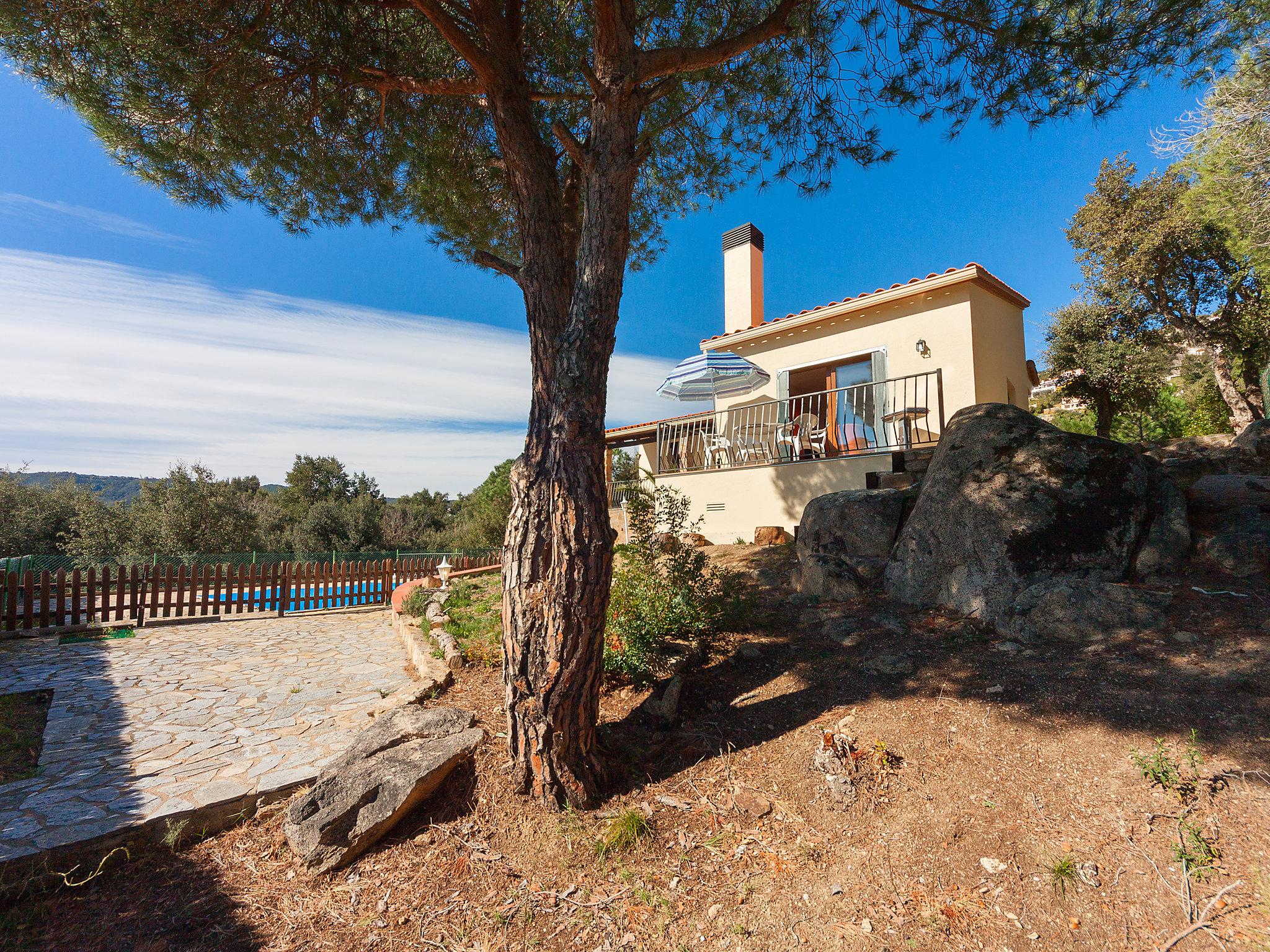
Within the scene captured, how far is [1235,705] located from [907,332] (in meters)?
7.47

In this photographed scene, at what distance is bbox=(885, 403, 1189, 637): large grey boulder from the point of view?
3984mm

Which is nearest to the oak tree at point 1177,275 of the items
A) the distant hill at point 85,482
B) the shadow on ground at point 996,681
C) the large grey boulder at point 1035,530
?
the large grey boulder at point 1035,530

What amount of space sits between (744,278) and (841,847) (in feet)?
35.7

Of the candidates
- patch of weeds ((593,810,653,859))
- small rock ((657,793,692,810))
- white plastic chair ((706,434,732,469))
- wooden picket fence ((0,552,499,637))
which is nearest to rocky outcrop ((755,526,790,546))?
white plastic chair ((706,434,732,469))

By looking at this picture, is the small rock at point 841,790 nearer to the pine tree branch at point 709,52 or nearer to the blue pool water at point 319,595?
the pine tree branch at point 709,52

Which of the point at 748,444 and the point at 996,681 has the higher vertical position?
the point at 748,444

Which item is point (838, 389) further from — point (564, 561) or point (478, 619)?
point (564, 561)

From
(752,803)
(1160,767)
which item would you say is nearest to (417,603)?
(752,803)

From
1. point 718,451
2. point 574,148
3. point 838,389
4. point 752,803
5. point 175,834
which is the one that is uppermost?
point 574,148

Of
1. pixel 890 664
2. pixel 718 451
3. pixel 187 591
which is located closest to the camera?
pixel 890 664

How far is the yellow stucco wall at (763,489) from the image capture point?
7.56 metres

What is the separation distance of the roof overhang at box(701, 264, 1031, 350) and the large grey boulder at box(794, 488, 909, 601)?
4532 mm

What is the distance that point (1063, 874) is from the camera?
2.14m

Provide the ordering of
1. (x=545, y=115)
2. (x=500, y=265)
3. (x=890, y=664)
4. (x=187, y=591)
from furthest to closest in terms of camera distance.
A: (x=187, y=591), (x=545, y=115), (x=890, y=664), (x=500, y=265)
